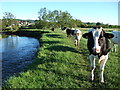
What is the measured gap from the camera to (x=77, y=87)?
4.69 meters

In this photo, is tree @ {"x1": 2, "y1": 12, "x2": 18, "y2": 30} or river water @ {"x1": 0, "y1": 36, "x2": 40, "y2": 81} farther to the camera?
tree @ {"x1": 2, "y1": 12, "x2": 18, "y2": 30}

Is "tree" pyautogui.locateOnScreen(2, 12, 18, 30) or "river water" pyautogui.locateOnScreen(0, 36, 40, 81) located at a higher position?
"tree" pyautogui.locateOnScreen(2, 12, 18, 30)

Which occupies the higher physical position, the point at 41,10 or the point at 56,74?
the point at 41,10

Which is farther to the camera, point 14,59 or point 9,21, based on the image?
point 9,21

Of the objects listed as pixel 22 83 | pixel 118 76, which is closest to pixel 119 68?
pixel 118 76

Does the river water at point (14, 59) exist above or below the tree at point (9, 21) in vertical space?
below

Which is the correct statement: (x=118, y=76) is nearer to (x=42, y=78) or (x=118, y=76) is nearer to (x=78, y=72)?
(x=78, y=72)

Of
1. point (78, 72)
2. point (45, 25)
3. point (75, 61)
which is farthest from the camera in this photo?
point (45, 25)

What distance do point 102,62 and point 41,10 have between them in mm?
52205

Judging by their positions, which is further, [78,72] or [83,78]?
[78,72]

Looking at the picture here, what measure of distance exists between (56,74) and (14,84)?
5.98ft

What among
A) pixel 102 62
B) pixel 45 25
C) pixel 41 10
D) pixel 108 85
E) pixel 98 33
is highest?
pixel 41 10

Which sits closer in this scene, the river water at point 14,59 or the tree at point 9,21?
the river water at point 14,59

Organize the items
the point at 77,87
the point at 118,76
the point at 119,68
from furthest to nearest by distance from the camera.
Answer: the point at 119,68, the point at 118,76, the point at 77,87
